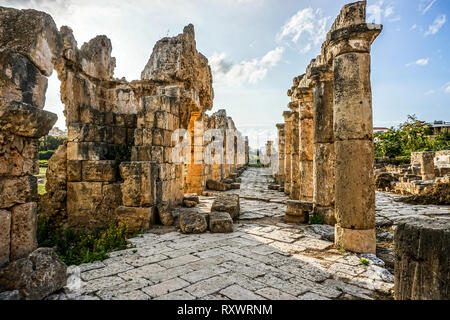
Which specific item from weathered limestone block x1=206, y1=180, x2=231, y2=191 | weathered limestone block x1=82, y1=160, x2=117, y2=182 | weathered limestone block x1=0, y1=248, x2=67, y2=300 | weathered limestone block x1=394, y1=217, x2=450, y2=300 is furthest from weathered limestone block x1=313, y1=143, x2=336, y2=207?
weathered limestone block x1=206, y1=180, x2=231, y2=191

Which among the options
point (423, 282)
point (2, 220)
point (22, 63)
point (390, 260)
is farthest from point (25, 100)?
point (390, 260)

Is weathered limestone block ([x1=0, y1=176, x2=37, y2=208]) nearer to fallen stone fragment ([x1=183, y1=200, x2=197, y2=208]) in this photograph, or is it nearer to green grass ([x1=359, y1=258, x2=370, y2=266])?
green grass ([x1=359, y1=258, x2=370, y2=266])

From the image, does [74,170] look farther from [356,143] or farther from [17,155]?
[356,143]

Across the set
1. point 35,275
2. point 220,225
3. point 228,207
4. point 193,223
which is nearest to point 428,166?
point 228,207

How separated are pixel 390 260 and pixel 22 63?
604 cm

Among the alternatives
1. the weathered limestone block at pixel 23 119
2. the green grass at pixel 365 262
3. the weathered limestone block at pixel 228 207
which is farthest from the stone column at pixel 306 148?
the weathered limestone block at pixel 23 119

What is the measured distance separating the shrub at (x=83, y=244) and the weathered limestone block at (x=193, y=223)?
1253mm

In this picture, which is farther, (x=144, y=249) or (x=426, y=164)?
(x=426, y=164)

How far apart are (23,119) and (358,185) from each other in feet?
16.3

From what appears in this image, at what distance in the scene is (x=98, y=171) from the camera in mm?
7117

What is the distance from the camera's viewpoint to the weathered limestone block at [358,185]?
4.78 meters

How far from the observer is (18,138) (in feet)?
10.6

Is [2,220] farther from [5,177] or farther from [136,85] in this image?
[136,85]

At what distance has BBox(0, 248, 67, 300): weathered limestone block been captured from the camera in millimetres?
2828
